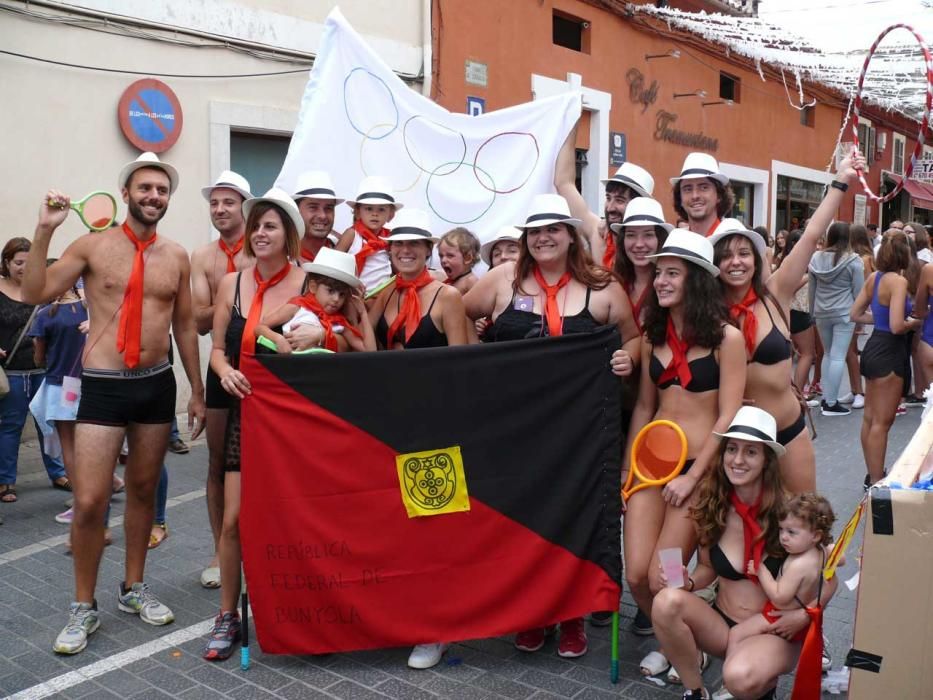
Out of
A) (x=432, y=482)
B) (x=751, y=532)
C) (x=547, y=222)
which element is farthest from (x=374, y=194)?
(x=751, y=532)

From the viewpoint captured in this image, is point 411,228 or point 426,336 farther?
point 411,228

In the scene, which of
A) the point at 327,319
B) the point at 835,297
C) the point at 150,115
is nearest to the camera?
the point at 327,319

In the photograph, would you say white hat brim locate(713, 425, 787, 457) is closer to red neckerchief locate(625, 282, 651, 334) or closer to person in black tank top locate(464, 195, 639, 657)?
person in black tank top locate(464, 195, 639, 657)

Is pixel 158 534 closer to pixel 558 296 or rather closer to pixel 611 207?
pixel 558 296

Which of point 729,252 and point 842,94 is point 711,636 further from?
point 842,94

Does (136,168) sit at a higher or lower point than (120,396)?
higher

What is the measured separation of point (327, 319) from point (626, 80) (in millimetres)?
12522

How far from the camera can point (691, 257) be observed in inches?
151

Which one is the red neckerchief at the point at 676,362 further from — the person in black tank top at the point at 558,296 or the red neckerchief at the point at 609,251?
the red neckerchief at the point at 609,251

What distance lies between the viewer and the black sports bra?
4.24 m

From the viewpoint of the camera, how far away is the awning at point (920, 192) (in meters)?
28.5

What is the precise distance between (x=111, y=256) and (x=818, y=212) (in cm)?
333

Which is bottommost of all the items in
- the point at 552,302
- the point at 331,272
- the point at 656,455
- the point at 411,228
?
the point at 656,455

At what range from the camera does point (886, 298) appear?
735 cm
